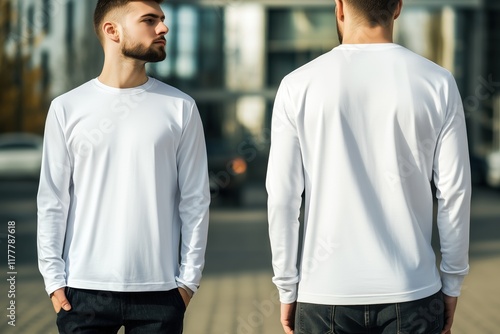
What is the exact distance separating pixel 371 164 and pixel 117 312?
0.99 metres

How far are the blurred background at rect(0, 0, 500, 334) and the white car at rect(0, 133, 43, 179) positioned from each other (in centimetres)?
3

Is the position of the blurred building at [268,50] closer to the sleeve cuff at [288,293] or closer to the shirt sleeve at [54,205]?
the shirt sleeve at [54,205]

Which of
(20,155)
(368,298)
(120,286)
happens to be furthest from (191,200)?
(20,155)

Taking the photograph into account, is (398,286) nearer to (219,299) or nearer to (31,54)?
(219,299)

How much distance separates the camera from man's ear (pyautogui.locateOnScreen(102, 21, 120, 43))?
319 cm

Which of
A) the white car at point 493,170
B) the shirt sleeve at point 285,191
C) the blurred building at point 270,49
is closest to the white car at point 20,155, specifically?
the blurred building at point 270,49

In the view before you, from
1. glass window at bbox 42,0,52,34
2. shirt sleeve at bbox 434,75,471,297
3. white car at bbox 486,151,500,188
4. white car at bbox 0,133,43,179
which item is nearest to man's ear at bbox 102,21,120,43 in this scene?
shirt sleeve at bbox 434,75,471,297

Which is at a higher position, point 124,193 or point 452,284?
point 124,193

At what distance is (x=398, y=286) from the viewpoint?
2725mm

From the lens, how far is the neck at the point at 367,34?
9.19 feet

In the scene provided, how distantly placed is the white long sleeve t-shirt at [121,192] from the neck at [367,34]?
683 millimetres

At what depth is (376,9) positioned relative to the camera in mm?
2781

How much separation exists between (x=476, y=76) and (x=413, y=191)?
26.6m

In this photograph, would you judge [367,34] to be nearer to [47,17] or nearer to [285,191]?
[285,191]
